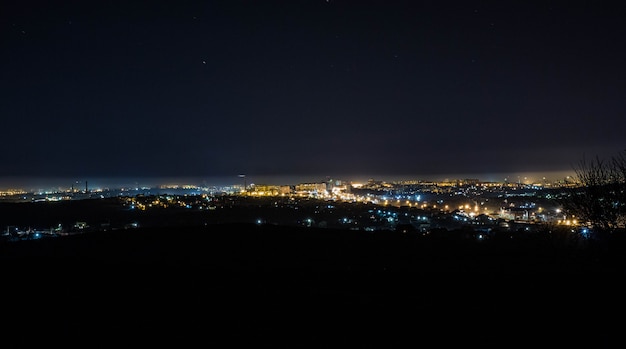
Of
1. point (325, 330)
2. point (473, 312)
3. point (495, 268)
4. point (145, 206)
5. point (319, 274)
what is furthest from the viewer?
point (145, 206)

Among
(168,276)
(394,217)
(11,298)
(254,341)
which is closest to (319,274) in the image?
(168,276)

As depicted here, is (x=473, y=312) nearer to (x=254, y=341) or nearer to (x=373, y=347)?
(x=373, y=347)

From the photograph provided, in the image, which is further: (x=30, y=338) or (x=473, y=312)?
(x=473, y=312)

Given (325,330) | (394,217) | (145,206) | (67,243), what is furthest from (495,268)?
(145,206)

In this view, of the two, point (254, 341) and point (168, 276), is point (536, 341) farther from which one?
point (168, 276)

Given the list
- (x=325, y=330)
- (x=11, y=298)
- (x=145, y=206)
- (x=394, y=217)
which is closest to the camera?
(x=325, y=330)

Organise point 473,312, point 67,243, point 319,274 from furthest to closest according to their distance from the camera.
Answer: point 67,243
point 319,274
point 473,312
